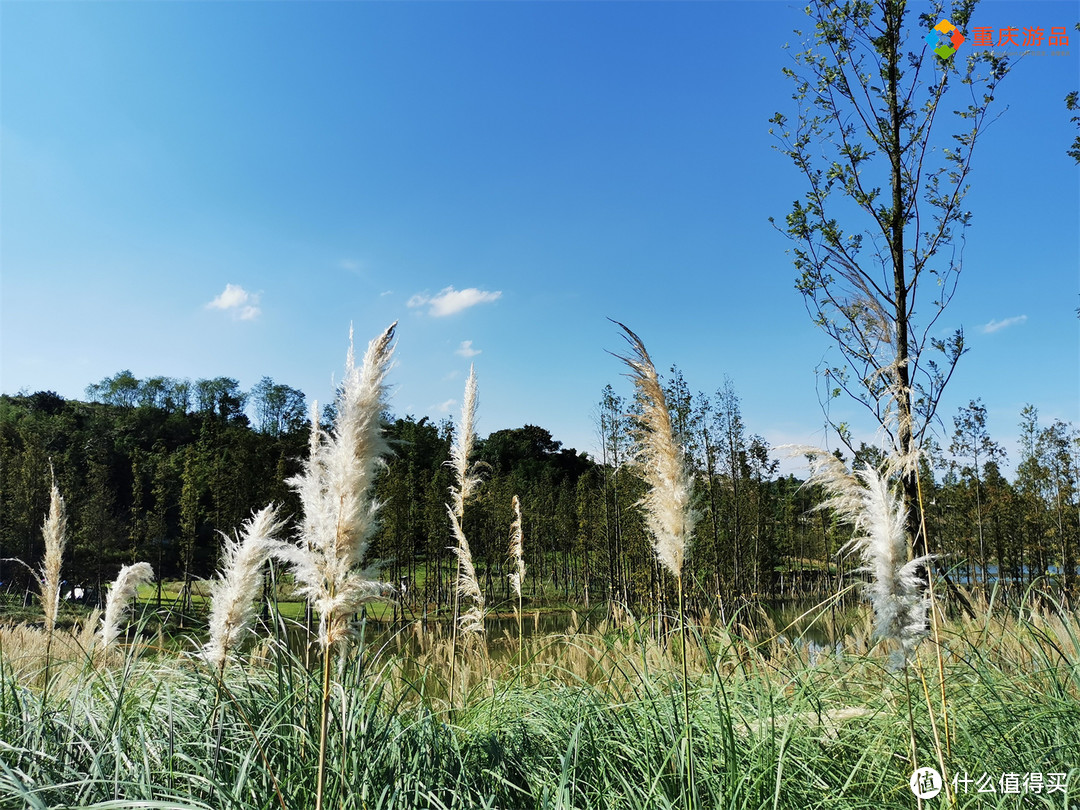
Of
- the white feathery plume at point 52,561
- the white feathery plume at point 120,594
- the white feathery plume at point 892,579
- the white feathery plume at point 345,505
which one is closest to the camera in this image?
the white feathery plume at point 345,505

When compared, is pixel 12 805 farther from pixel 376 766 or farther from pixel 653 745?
pixel 653 745

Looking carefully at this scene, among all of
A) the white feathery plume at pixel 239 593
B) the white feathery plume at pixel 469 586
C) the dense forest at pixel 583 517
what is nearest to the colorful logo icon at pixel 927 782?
the white feathery plume at pixel 239 593

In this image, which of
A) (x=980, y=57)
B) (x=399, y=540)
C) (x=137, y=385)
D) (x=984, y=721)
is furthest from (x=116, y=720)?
(x=137, y=385)

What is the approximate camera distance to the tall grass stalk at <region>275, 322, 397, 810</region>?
2.02m

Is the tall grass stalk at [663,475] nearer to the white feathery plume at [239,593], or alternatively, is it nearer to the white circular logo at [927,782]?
the white circular logo at [927,782]

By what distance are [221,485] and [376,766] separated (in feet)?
103

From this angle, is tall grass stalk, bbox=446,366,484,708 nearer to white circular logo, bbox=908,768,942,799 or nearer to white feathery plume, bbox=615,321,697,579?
white feathery plume, bbox=615,321,697,579

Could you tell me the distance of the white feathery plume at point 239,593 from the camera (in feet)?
8.45

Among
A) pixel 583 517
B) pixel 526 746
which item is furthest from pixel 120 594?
pixel 583 517

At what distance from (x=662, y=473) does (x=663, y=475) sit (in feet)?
0.04

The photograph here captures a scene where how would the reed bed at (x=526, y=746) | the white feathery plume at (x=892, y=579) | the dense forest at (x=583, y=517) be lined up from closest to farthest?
the white feathery plume at (x=892, y=579) → the reed bed at (x=526, y=746) → the dense forest at (x=583, y=517)

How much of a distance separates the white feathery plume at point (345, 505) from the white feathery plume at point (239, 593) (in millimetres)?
506

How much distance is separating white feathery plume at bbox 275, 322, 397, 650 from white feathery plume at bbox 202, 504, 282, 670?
506mm

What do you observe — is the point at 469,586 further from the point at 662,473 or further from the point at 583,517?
the point at 583,517
